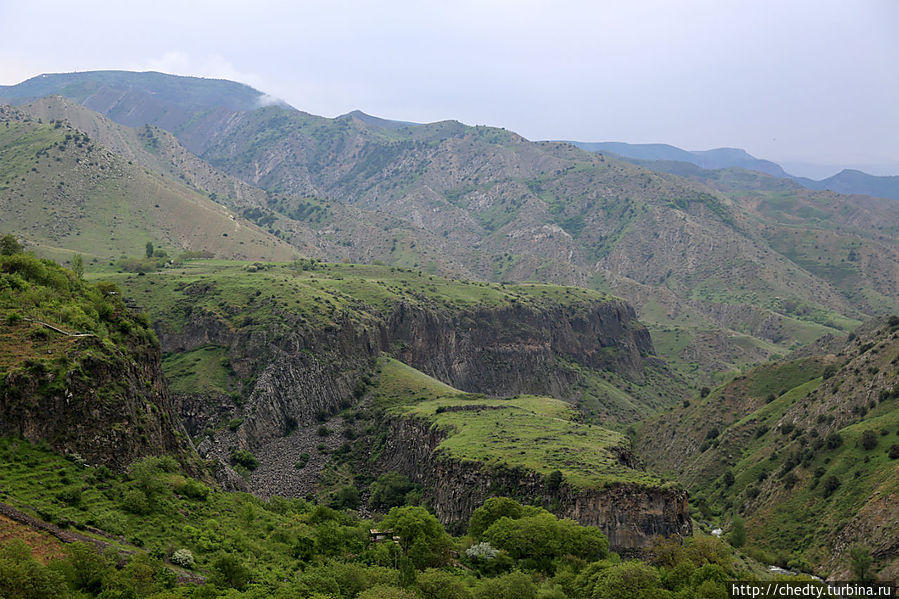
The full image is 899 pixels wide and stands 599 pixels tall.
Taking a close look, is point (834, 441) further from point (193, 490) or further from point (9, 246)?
point (9, 246)

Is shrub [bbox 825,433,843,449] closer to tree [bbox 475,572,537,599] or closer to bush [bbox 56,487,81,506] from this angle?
tree [bbox 475,572,537,599]

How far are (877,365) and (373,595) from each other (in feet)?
381

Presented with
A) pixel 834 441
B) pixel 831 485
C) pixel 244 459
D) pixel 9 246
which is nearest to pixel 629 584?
pixel 831 485

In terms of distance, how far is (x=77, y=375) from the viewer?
7906 cm

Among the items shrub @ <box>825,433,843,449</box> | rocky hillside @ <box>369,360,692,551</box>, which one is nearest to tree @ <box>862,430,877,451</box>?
shrub @ <box>825,433,843,449</box>

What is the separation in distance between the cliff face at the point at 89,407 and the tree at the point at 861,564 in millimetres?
78917

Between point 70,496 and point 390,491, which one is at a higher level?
point 70,496

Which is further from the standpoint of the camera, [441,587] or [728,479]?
[728,479]

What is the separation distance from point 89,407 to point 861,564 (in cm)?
8670

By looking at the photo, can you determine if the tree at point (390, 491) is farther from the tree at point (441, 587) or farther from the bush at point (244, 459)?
the tree at point (441, 587)

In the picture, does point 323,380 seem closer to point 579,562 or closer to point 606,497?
point 606,497

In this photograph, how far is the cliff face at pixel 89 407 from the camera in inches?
2913

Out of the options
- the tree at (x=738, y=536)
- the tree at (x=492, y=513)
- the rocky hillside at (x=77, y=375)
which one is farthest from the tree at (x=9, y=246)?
the tree at (x=738, y=536)

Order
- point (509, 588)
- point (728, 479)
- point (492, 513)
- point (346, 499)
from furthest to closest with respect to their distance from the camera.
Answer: point (728, 479)
point (346, 499)
point (492, 513)
point (509, 588)
